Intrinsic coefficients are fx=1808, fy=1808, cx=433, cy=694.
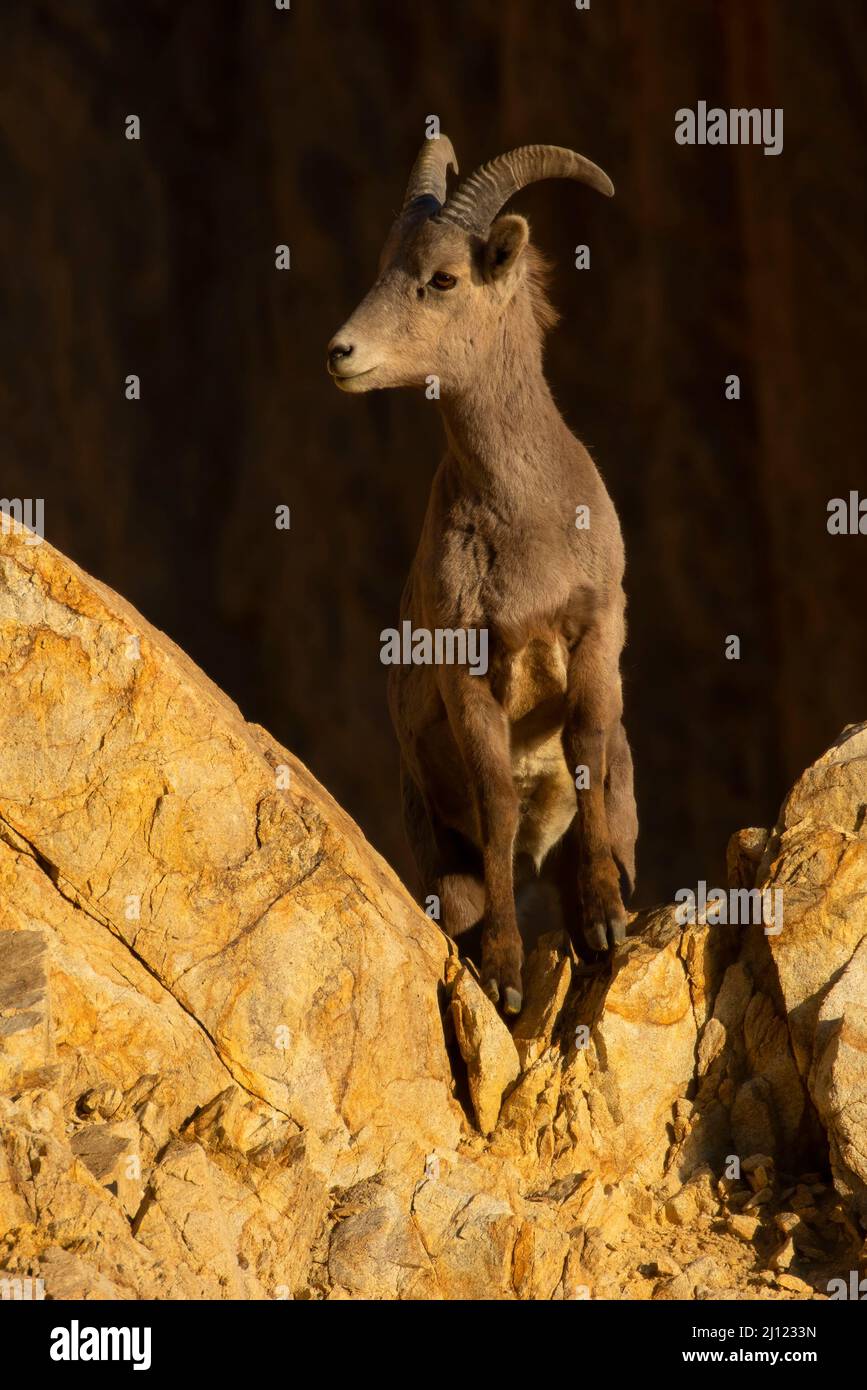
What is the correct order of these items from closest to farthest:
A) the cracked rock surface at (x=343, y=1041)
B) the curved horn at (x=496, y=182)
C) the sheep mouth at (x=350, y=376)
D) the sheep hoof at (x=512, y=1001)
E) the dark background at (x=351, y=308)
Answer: the cracked rock surface at (x=343, y=1041), the sheep hoof at (x=512, y=1001), the sheep mouth at (x=350, y=376), the curved horn at (x=496, y=182), the dark background at (x=351, y=308)

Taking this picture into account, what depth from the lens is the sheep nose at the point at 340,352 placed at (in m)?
6.13

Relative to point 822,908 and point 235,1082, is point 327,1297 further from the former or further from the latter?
point 822,908

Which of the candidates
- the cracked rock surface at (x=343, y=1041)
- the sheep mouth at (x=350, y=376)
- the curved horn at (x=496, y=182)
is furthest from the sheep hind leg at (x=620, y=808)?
the curved horn at (x=496, y=182)

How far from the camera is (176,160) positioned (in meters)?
12.5

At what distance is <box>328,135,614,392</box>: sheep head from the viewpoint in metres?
6.27

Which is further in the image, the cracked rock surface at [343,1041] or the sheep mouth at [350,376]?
the sheep mouth at [350,376]

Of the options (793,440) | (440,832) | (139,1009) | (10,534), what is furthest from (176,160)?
(139,1009)

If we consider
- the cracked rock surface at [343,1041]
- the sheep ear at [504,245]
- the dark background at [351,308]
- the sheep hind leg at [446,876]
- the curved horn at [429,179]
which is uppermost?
the dark background at [351,308]

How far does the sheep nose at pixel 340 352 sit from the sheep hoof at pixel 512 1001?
218cm

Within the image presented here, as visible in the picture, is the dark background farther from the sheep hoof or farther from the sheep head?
the sheep hoof

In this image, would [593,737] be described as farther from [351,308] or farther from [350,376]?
[351,308]

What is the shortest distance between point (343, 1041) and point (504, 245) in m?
2.95

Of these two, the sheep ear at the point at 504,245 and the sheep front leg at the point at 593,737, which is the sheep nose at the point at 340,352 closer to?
the sheep ear at the point at 504,245

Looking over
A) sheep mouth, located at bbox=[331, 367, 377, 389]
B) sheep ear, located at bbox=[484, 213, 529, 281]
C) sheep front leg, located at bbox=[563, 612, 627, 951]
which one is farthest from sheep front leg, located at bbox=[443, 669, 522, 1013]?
sheep ear, located at bbox=[484, 213, 529, 281]
